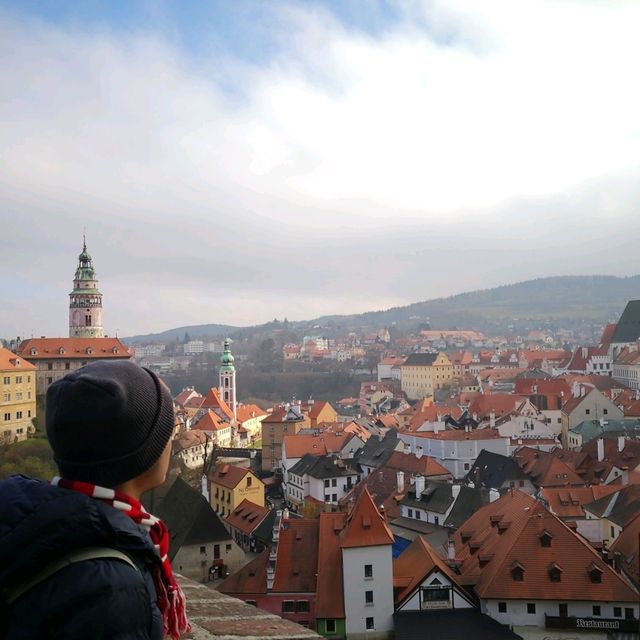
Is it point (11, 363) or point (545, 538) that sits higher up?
point (11, 363)

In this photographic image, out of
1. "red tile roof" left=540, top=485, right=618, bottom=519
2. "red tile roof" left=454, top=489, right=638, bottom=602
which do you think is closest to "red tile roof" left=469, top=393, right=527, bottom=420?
"red tile roof" left=540, top=485, right=618, bottom=519

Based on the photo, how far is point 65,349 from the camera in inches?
1912

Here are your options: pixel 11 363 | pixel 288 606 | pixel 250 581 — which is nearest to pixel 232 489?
pixel 250 581

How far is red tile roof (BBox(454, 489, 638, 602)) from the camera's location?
16391 mm

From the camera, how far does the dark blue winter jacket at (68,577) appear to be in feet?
5.02

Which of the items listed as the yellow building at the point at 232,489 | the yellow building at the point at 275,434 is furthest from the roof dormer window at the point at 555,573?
the yellow building at the point at 275,434

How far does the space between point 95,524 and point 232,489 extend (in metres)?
31.8

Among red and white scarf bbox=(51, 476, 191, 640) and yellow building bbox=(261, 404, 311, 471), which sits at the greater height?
red and white scarf bbox=(51, 476, 191, 640)

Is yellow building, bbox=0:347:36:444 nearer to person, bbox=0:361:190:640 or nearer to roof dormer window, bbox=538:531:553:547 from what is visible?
roof dormer window, bbox=538:531:553:547

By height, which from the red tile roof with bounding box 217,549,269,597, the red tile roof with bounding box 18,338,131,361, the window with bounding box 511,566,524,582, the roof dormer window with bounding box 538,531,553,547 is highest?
the red tile roof with bounding box 18,338,131,361

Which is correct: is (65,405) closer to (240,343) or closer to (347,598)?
(347,598)

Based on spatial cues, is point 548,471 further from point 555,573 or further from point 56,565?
point 56,565

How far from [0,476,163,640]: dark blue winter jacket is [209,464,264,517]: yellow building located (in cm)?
3137

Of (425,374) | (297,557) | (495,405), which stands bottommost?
(297,557)
